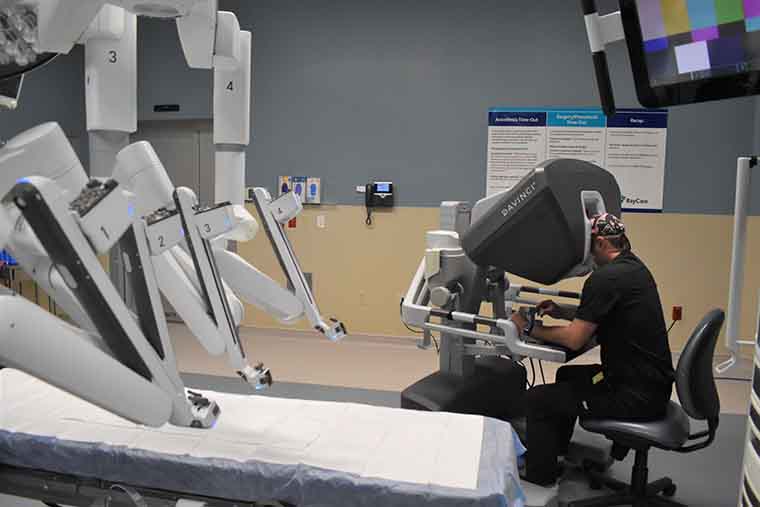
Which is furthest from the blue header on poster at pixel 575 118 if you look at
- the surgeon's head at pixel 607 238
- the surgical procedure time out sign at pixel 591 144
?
the surgeon's head at pixel 607 238

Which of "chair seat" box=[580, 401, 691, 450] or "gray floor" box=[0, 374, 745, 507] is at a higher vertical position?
"chair seat" box=[580, 401, 691, 450]

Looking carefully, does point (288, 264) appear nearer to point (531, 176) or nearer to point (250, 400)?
point (250, 400)

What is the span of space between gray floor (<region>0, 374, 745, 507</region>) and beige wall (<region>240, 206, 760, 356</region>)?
150 centimetres

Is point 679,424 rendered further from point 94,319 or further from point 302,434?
point 94,319

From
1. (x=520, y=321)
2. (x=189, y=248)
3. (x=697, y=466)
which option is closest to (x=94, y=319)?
(x=189, y=248)

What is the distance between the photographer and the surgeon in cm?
260

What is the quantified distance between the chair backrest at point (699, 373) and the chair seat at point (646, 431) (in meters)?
0.12

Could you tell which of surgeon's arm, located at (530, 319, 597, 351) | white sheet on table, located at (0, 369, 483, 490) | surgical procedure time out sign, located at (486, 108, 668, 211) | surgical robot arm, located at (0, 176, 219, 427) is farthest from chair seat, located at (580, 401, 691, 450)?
surgical procedure time out sign, located at (486, 108, 668, 211)

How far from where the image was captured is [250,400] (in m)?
2.54

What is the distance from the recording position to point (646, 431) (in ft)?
8.13

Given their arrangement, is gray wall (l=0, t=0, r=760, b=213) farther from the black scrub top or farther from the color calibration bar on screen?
the color calibration bar on screen

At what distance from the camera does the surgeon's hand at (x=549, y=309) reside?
3.16 m

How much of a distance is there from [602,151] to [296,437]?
4202 mm

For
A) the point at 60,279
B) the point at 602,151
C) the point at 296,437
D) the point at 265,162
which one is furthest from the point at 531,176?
the point at 265,162
